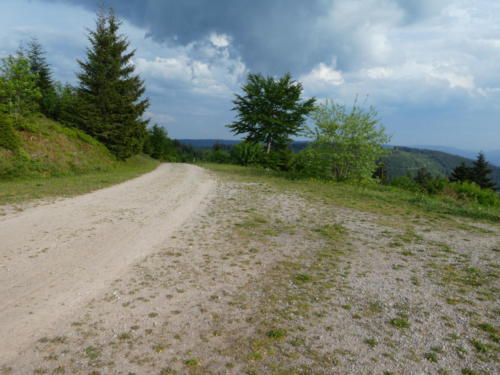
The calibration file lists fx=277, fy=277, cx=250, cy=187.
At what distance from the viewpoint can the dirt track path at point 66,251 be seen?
351 cm

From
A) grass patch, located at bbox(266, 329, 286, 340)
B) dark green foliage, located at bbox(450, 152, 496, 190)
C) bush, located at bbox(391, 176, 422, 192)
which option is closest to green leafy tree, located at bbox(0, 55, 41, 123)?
grass patch, located at bbox(266, 329, 286, 340)

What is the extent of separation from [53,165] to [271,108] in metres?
22.3

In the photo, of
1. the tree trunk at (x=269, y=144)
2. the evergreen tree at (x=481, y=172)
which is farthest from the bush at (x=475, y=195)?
the evergreen tree at (x=481, y=172)

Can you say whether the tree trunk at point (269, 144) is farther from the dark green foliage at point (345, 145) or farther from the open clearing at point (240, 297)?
the open clearing at point (240, 297)

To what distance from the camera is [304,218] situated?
880 centimetres

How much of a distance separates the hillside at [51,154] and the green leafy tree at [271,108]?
15.9 m

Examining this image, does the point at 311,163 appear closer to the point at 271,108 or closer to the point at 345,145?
the point at 345,145

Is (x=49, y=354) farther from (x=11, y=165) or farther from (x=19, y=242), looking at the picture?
(x=11, y=165)

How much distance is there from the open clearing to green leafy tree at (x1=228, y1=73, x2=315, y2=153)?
25234 mm

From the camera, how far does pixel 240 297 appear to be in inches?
164

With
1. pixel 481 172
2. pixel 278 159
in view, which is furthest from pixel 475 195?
pixel 481 172

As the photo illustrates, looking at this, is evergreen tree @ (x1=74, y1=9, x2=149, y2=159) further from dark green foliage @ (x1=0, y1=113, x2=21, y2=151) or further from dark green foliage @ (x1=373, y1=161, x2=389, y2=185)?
dark green foliage @ (x1=373, y1=161, x2=389, y2=185)

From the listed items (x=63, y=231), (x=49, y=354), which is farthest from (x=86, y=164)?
(x=49, y=354)

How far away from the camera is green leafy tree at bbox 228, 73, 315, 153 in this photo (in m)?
31.7
